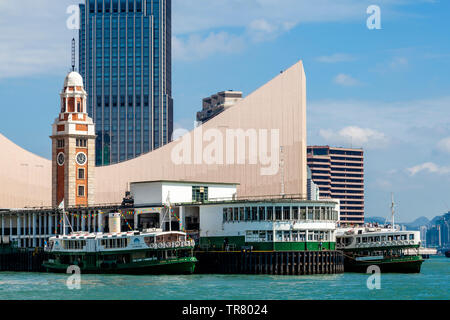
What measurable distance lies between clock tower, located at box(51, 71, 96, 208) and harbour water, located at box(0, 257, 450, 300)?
80.7ft

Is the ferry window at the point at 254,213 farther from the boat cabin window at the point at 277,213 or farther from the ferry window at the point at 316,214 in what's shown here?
the ferry window at the point at 316,214

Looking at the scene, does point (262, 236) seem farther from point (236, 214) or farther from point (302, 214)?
point (302, 214)

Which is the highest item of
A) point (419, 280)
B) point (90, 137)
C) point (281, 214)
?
point (90, 137)

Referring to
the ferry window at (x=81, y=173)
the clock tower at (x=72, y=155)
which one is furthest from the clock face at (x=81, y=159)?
the ferry window at (x=81, y=173)

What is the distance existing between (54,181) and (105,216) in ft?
35.6

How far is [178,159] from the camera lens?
4515 inches

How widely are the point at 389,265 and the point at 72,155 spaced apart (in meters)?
37.0

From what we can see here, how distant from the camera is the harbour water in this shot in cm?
5819

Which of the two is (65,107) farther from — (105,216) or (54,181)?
(105,216)

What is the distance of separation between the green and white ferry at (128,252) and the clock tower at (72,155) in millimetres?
17441

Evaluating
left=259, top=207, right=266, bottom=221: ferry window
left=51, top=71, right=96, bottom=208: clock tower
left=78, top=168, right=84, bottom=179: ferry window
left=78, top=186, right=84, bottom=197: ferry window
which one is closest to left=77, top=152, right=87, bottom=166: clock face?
left=51, top=71, right=96, bottom=208: clock tower

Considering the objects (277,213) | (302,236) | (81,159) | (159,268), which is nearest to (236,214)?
(277,213)

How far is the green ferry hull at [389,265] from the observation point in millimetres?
88438
